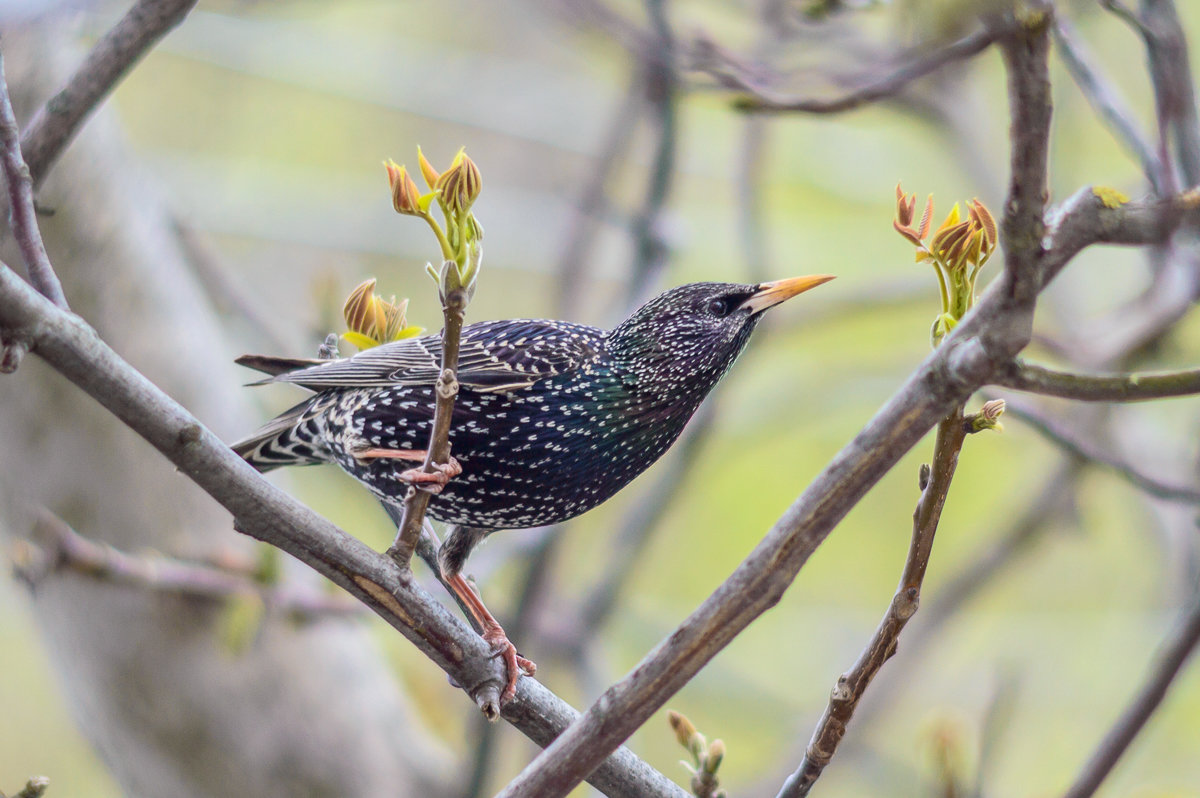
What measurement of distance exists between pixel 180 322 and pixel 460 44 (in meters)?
6.35

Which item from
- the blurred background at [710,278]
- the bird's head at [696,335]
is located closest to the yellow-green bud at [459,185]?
the bird's head at [696,335]

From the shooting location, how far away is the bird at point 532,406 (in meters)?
2.13

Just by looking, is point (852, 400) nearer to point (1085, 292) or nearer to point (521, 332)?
point (1085, 292)

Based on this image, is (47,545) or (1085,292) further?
(1085,292)

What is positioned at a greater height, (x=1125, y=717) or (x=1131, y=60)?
(x=1131, y=60)

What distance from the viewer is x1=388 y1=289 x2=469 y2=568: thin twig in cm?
144

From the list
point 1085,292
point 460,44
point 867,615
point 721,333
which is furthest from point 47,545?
point 460,44

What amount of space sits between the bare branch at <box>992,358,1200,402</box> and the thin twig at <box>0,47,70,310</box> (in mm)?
1458

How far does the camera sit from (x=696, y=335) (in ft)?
7.23

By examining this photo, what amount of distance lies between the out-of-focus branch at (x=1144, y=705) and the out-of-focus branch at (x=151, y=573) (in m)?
2.54

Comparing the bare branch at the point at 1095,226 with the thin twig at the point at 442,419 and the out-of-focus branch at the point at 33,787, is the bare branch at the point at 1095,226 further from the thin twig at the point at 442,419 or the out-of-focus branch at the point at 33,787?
the out-of-focus branch at the point at 33,787

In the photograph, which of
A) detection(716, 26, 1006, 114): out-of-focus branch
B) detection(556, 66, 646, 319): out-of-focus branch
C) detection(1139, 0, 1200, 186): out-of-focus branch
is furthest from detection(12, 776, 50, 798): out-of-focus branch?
detection(556, 66, 646, 319): out-of-focus branch

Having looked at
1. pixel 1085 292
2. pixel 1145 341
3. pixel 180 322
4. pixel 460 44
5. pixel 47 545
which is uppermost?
pixel 460 44

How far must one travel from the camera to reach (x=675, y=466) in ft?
15.0
